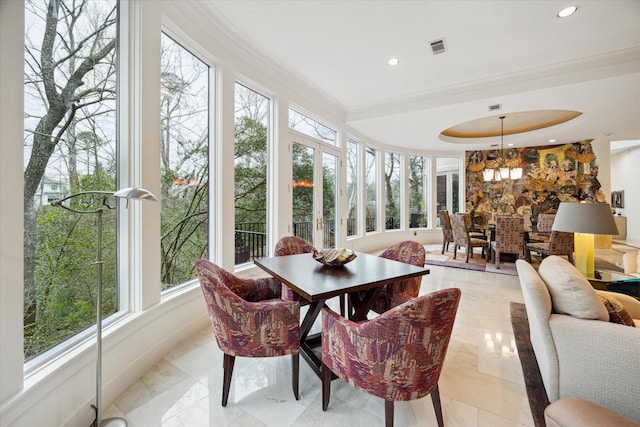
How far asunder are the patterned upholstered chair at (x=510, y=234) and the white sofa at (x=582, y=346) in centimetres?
383

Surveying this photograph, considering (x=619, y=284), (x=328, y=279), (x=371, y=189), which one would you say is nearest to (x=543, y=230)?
(x=371, y=189)

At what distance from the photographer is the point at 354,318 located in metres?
1.92

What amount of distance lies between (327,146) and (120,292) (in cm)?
382

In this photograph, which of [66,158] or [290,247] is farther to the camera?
[290,247]

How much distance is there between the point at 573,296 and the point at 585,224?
Answer: 1.38m

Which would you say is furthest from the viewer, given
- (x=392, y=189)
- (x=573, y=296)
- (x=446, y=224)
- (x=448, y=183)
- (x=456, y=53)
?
(x=448, y=183)

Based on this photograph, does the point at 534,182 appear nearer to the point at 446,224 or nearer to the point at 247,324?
the point at 446,224

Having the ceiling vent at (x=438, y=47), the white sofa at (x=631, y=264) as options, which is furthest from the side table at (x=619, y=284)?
the ceiling vent at (x=438, y=47)

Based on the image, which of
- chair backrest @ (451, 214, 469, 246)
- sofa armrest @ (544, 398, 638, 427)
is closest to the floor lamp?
sofa armrest @ (544, 398, 638, 427)

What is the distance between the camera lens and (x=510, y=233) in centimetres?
500

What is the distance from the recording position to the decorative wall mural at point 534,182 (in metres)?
6.66

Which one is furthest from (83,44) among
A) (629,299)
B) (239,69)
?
(629,299)

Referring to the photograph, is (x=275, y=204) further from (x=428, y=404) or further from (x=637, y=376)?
(x=637, y=376)

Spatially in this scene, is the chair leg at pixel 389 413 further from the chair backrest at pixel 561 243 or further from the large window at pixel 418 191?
the large window at pixel 418 191
